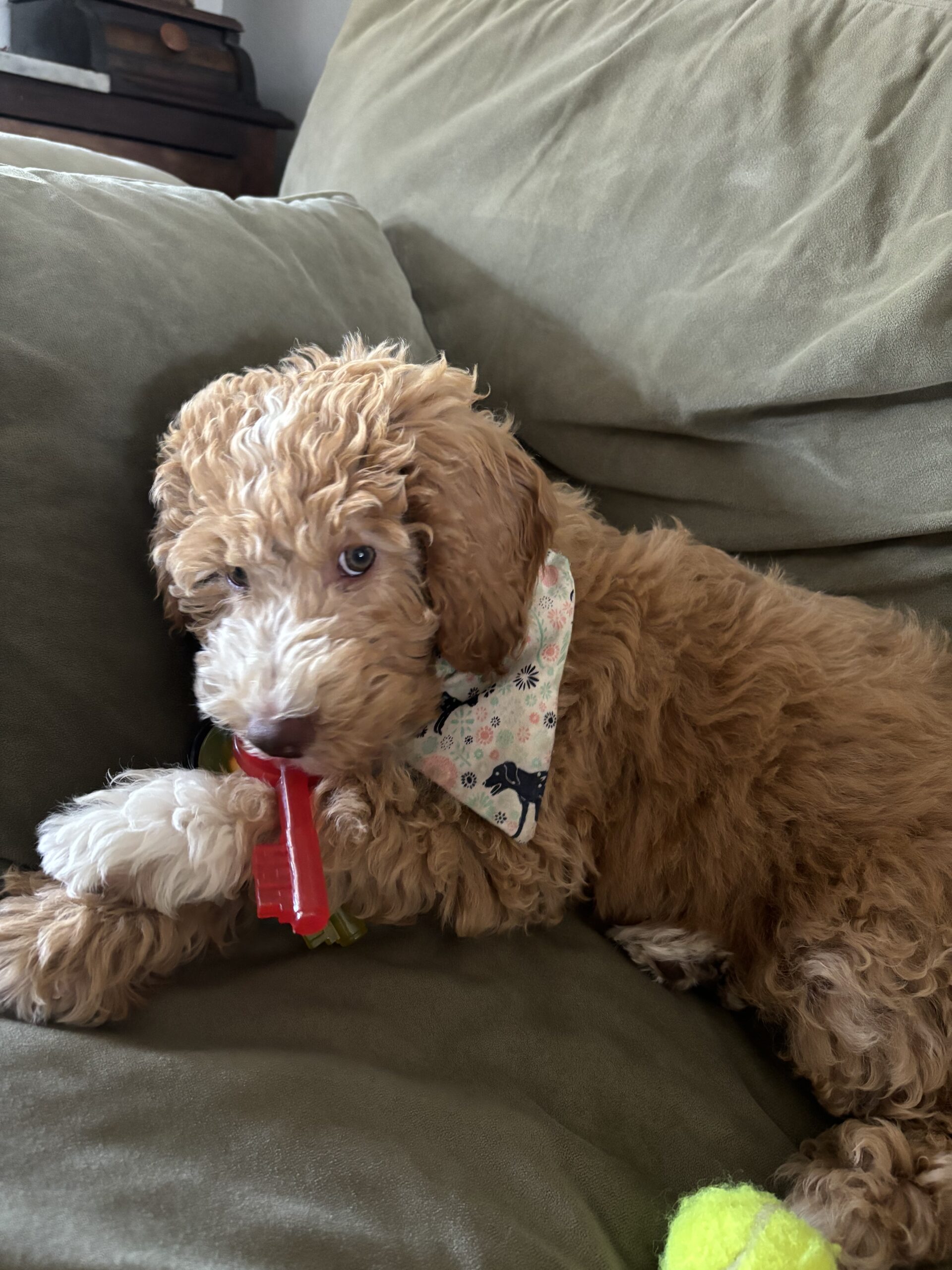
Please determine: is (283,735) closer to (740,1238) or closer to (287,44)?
(740,1238)

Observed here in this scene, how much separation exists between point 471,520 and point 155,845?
607 mm

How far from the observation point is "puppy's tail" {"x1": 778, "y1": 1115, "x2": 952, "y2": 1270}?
1264 mm

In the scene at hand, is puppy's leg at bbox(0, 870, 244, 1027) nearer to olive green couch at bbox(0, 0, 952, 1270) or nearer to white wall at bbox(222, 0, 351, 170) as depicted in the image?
olive green couch at bbox(0, 0, 952, 1270)

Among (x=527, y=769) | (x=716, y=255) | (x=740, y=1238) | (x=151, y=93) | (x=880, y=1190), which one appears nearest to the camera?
(x=740, y=1238)

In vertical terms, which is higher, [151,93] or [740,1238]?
[151,93]

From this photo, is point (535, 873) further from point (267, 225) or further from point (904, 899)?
point (267, 225)

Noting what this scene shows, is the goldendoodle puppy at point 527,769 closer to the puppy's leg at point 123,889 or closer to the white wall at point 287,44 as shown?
the puppy's leg at point 123,889

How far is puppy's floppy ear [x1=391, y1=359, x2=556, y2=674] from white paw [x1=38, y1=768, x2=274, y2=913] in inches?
15.5

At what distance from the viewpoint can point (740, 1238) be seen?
42.6 inches

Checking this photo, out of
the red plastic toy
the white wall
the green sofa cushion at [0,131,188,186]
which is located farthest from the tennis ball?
the white wall

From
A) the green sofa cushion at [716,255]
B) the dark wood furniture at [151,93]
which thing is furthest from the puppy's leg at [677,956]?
the dark wood furniture at [151,93]

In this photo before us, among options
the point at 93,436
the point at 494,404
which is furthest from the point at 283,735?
the point at 494,404

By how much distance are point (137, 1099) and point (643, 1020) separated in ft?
2.55

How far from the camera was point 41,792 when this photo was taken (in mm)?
1321
